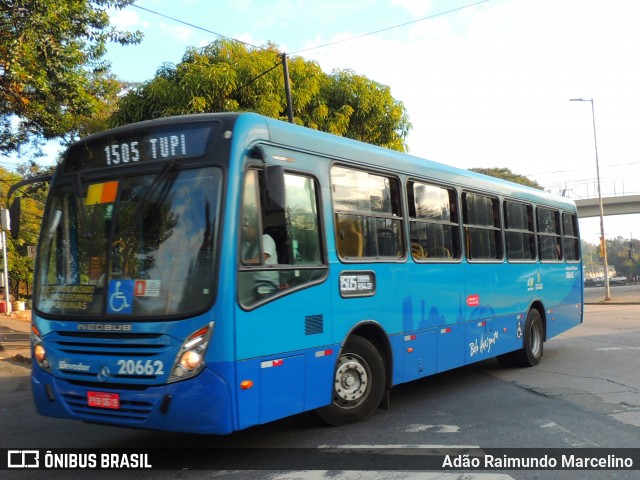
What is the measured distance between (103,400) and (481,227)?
6.04 m

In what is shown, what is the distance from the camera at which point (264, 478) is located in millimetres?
4777

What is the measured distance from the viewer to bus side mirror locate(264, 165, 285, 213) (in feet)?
15.8

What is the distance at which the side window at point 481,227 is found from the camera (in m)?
8.63

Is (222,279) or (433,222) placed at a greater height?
(433,222)

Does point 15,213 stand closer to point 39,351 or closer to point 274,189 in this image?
point 39,351

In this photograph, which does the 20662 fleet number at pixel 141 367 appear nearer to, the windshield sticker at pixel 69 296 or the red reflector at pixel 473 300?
the windshield sticker at pixel 69 296

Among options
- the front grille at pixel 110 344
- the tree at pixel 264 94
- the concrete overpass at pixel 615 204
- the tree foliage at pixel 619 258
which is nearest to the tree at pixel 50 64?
the tree at pixel 264 94

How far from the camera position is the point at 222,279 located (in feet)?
15.5

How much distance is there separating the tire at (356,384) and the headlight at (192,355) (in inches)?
68.0

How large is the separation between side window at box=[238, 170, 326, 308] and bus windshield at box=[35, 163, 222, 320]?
32cm

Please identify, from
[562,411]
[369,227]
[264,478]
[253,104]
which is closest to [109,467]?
[264,478]

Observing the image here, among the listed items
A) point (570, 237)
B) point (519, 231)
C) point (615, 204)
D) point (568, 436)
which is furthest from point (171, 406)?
point (615, 204)

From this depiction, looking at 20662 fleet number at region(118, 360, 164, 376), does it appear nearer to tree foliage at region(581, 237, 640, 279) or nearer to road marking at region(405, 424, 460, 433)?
road marking at region(405, 424, 460, 433)

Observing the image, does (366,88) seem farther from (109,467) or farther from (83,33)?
(109,467)
